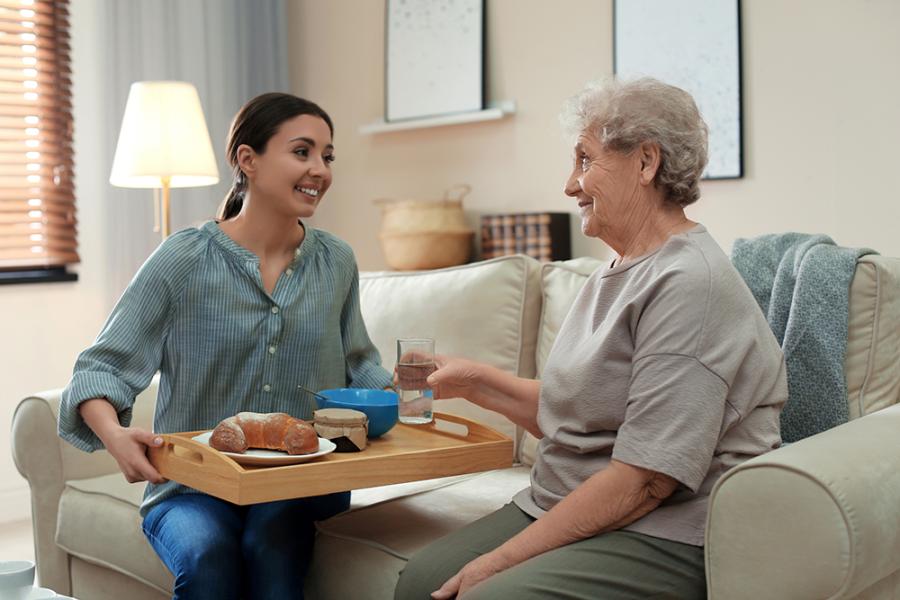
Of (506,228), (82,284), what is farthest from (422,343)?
(82,284)

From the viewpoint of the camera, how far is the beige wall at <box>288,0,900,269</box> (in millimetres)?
2838

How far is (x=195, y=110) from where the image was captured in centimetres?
339

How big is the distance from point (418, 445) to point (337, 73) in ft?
9.42

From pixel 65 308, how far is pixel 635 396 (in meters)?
2.94

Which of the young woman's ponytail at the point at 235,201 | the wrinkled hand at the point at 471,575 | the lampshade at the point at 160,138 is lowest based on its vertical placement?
the wrinkled hand at the point at 471,575

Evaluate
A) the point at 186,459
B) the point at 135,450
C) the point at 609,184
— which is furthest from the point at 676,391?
the point at 135,450

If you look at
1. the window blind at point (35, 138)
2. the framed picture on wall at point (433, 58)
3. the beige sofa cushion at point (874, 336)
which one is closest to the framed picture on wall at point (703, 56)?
the framed picture on wall at point (433, 58)

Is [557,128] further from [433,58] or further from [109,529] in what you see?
[109,529]

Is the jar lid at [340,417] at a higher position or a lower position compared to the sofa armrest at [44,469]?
higher

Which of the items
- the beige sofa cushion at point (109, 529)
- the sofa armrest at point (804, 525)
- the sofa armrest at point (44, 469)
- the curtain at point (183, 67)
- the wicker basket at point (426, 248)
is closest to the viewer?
the sofa armrest at point (804, 525)

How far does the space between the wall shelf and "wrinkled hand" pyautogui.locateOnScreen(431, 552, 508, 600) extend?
2.41m

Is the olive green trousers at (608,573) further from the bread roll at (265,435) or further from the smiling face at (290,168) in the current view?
the smiling face at (290,168)

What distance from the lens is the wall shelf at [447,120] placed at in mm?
3627

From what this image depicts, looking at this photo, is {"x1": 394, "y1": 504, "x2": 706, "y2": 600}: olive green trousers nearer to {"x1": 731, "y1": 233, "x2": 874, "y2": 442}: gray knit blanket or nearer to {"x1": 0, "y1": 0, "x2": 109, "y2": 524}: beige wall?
{"x1": 731, "y1": 233, "x2": 874, "y2": 442}: gray knit blanket
